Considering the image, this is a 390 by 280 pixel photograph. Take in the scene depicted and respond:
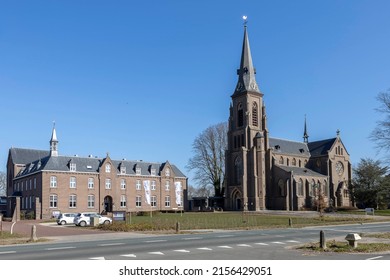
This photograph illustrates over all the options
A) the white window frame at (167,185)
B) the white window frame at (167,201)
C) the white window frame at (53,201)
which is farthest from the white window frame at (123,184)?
the white window frame at (53,201)

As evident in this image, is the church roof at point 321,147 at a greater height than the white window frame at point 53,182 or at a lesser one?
greater

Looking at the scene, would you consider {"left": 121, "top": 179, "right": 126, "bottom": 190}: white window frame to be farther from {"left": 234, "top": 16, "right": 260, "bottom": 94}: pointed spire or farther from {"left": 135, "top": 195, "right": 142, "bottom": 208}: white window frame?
{"left": 234, "top": 16, "right": 260, "bottom": 94}: pointed spire

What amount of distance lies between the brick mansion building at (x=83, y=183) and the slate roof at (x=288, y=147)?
19641 mm

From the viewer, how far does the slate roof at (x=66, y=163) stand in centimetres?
6931

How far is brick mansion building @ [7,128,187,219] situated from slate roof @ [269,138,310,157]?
19641 mm

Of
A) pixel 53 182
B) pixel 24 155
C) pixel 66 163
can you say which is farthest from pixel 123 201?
pixel 24 155

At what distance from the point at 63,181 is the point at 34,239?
144 ft

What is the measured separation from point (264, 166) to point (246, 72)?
63.5ft

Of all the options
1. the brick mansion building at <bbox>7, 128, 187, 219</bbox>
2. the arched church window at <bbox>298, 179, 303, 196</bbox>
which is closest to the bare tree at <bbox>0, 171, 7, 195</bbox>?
the brick mansion building at <bbox>7, 128, 187, 219</bbox>

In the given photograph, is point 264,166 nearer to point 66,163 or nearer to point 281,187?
point 281,187

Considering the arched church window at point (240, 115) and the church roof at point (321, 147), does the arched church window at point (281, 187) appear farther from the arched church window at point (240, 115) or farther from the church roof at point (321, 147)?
the church roof at point (321, 147)

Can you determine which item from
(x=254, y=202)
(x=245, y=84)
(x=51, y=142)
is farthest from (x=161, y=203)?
(x=245, y=84)

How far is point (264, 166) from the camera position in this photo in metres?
84.4

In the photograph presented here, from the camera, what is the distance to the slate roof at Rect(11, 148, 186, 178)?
6931 centimetres
